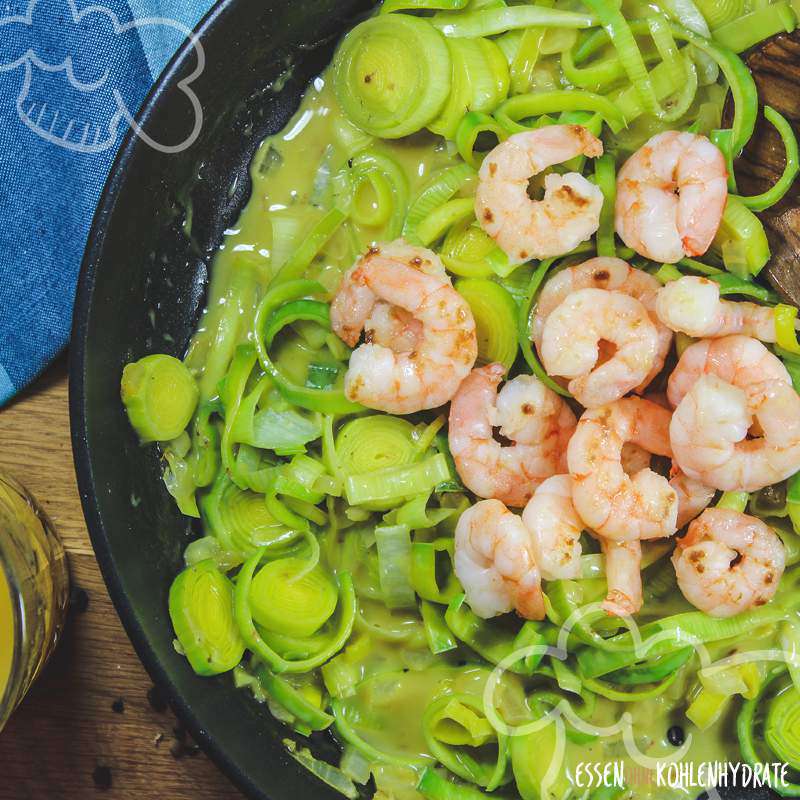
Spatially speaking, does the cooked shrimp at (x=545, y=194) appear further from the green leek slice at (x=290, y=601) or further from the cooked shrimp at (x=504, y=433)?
the green leek slice at (x=290, y=601)

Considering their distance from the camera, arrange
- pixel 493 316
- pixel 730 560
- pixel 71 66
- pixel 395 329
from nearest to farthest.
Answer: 1. pixel 730 560
2. pixel 395 329
3. pixel 493 316
4. pixel 71 66

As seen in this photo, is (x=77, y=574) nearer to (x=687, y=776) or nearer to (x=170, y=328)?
(x=170, y=328)

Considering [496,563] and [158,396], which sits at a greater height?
[158,396]

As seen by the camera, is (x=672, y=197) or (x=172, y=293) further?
(x=172, y=293)

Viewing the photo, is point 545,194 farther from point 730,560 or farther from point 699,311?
point 730,560

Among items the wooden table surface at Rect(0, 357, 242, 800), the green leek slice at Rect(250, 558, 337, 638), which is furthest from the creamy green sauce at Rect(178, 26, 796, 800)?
the wooden table surface at Rect(0, 357, 242, 800)

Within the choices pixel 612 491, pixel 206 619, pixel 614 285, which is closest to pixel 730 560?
pixel 612 491

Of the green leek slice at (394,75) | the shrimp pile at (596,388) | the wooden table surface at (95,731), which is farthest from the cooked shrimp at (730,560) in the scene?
the wooden table surface at (95,731)
